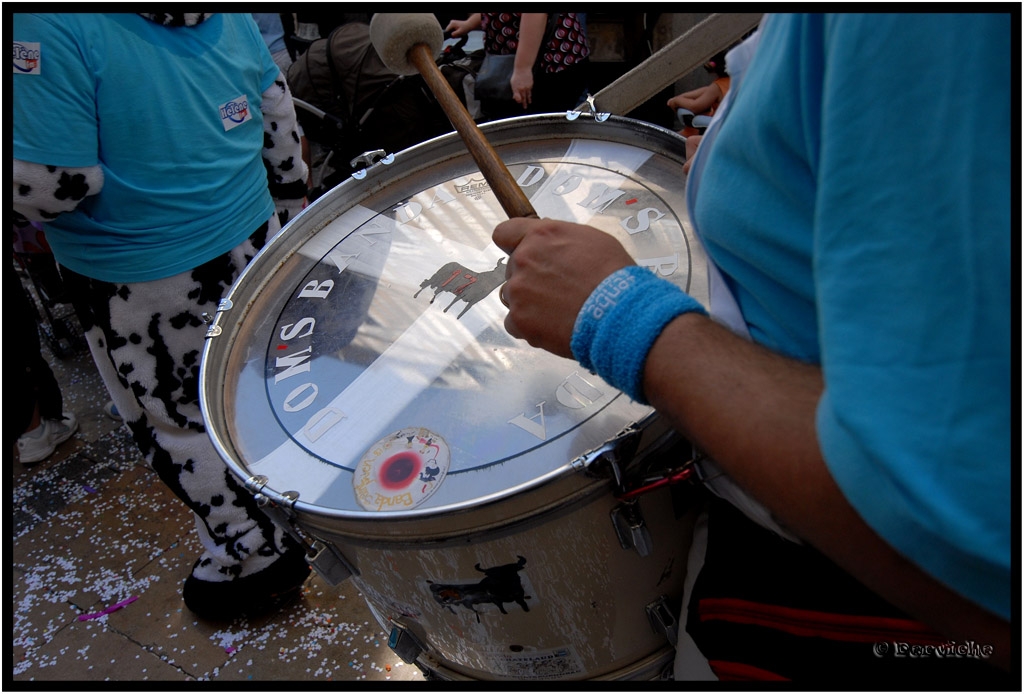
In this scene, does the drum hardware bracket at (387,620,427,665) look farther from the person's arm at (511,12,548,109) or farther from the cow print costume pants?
the person's arm at (511,12,548,109)

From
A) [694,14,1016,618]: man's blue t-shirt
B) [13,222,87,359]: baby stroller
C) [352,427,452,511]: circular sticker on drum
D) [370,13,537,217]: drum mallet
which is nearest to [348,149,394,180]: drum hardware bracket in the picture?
[370,13,537,217]: drum mallet

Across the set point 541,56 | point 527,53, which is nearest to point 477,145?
point 527,53

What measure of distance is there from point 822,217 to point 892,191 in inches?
2.1

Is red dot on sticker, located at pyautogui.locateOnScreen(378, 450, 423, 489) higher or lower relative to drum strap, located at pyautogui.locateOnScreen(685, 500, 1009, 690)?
higher

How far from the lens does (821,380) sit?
615 mm

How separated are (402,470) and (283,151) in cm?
175

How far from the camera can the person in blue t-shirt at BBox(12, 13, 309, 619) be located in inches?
65.0

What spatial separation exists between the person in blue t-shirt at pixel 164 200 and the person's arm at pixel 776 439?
1424 millimetres

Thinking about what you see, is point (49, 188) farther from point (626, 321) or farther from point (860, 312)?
point (860, 312)

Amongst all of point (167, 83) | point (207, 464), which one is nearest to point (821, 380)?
point (167, 83)

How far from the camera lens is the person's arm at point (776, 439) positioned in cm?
57

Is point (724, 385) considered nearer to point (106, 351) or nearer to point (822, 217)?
point (822, 217)

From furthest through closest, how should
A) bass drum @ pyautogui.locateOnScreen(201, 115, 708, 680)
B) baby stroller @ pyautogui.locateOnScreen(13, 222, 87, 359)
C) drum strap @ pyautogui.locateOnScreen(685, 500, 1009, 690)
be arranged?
baby stroller @ pyautogui.locateOnScreen(13, 222, 87, 359) < bass drum @ pyautogui.locateOnScreen(201, 115, 708, 680) < drum strap @ pyautogui.locateOnScreen(685, 500, 1009, 690)

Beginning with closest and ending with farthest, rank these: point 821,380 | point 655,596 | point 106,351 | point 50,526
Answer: point 821,380, point 655,596, point 106,351, point 50,526
